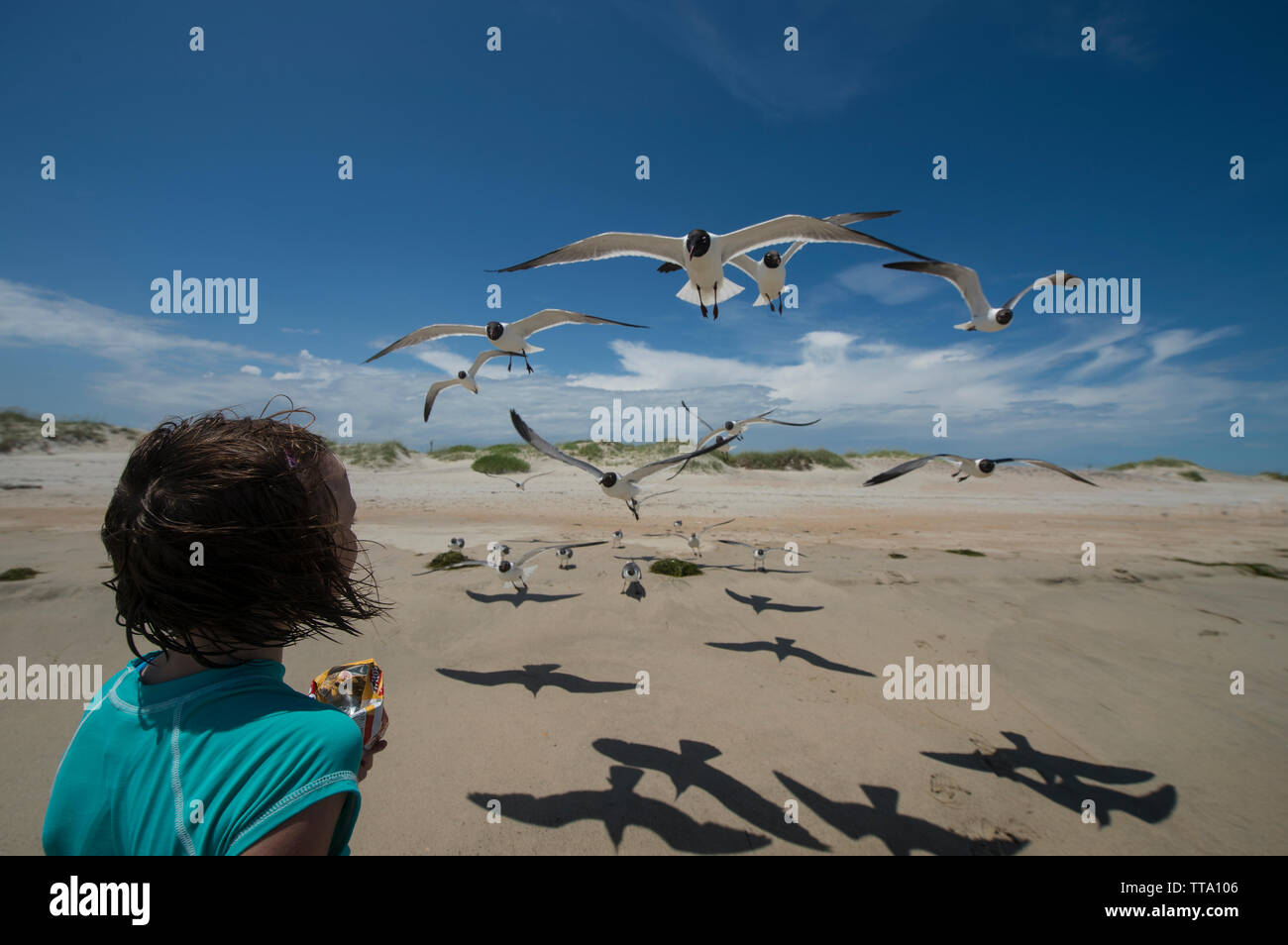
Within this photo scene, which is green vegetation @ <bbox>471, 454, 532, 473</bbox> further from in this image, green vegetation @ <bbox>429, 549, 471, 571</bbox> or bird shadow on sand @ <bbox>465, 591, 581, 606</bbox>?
bird shadow on sand @ <bbox>465, 591, 581, 606</bbox>

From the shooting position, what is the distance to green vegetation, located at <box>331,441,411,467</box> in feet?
94.7

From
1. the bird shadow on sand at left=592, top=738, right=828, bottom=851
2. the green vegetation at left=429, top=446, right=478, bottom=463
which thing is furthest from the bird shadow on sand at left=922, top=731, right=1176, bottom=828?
the green vegetation at left=429, top=446, right=478, bottom=463

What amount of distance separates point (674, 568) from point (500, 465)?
23.8 metres

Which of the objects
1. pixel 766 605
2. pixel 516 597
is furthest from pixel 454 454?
pixel 766 605

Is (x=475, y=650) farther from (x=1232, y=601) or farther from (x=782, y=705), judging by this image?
(x=1232, y=601)

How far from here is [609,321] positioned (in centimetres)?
544

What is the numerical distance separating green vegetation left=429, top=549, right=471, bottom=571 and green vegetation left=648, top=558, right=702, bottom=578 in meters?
3.05

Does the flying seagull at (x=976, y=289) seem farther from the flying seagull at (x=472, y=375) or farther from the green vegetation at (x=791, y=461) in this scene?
the green vegetation at (x=791, y=461)

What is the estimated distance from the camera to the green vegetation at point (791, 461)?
1405 inches

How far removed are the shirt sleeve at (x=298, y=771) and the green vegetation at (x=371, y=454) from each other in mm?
31045

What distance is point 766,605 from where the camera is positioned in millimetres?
6566

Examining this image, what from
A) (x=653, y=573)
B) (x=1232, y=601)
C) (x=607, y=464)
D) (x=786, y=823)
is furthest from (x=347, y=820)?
(x=607, y=464)

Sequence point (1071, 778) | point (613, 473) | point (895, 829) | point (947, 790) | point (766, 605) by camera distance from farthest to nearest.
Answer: point (613, 473), point (766, 605), point (1071, 778), point (947, 790), point (895, 829)

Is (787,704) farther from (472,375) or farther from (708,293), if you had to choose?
(472,375)
